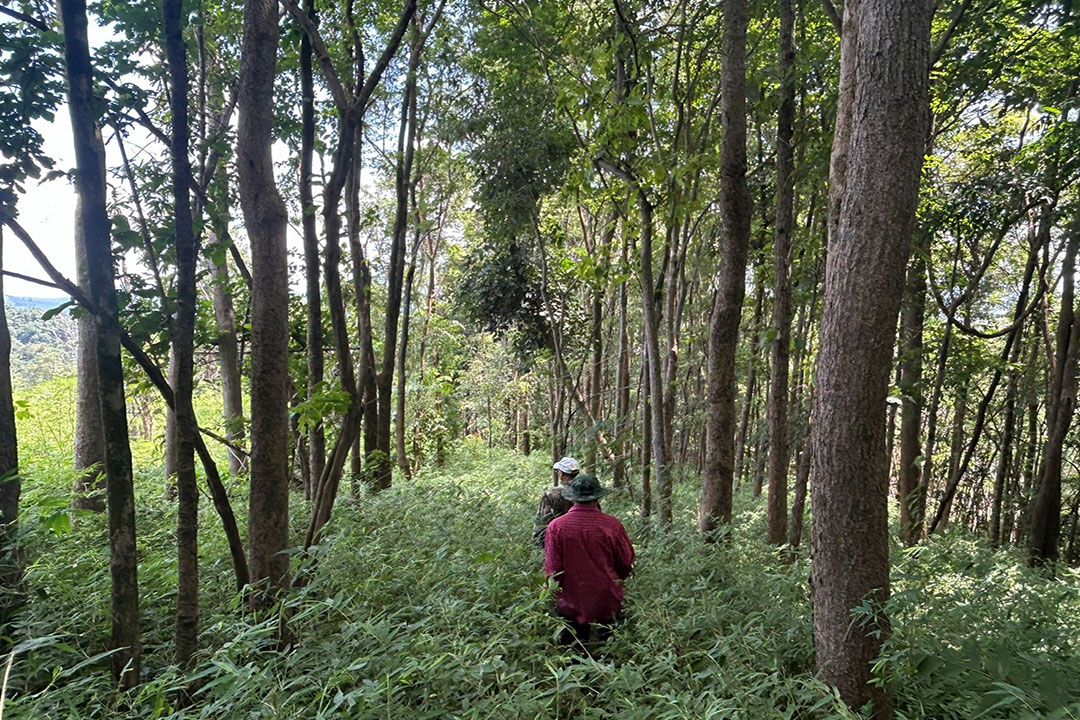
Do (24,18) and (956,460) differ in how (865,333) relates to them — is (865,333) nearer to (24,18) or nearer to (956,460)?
(24,18)

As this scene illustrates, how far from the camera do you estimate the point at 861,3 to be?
276 cm

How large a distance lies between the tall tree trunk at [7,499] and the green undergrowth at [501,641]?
121mm

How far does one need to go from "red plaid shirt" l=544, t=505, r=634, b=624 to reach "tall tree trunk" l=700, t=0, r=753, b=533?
171 centimetres

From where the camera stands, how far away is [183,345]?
3.03 m

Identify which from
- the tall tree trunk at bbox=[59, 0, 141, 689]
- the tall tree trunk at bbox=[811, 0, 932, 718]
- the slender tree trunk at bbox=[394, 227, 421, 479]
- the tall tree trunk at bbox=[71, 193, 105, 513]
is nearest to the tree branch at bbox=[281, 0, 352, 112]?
the tall tree trunk at bbox=[59, 0, 141, 689]

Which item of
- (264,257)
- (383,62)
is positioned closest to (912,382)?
(383,62)

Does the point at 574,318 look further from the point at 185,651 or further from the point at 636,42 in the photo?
the point at 185,651

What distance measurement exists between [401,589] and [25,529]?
89.5 inches

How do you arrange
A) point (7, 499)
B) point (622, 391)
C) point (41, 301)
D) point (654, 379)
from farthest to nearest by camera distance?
point (622, 391) < point (654, 379) < point (41, 301) < point (7, 499)

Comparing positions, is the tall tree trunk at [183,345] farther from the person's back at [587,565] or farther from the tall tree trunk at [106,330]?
the person's back at [587,565]

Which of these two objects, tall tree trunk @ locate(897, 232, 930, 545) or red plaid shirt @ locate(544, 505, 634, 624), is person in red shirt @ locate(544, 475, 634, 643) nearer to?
red plaid shirt @ locate(544, 505, 634, 624)

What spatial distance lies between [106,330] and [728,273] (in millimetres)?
4509

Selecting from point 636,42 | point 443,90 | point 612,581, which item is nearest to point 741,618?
point 612,581

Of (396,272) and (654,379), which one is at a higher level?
(396,272)
